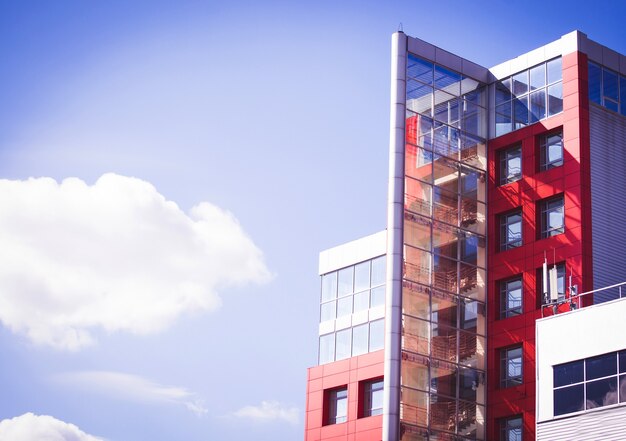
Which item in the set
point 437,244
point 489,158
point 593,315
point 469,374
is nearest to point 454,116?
point 489,158

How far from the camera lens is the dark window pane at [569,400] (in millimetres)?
55312

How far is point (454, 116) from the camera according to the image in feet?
256

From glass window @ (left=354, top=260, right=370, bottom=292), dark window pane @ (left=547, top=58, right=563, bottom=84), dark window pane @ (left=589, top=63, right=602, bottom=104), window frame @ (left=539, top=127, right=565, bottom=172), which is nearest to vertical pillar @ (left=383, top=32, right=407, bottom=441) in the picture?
window frame @ (left=539, top=127, right=565, bottom=172)

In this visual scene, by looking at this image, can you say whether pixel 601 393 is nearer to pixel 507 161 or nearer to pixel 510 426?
pixel 510 426

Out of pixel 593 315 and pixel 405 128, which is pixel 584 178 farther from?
pixel 593 315

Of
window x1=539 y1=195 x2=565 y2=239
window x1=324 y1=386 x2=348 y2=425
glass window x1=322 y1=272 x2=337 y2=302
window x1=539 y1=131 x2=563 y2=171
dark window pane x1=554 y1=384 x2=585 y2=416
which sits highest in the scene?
window x1=539 y1=131 x2=563 y2=171

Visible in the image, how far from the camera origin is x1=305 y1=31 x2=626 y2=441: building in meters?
70.2

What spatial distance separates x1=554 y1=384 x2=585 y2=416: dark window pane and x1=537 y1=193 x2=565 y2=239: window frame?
1714 centimetres

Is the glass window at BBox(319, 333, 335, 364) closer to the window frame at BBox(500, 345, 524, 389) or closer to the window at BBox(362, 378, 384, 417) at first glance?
the window at BBox(362, 378, 384, 417)

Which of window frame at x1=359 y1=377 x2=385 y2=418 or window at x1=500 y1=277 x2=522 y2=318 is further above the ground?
window at x1=500 y1=277 x2=522 y2=318

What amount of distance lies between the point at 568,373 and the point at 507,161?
76.5ft

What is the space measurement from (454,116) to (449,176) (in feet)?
14.1

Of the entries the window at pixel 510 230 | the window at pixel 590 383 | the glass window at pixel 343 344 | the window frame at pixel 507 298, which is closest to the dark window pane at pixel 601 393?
the window at pixel 590 383

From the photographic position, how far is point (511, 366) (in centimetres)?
7200
